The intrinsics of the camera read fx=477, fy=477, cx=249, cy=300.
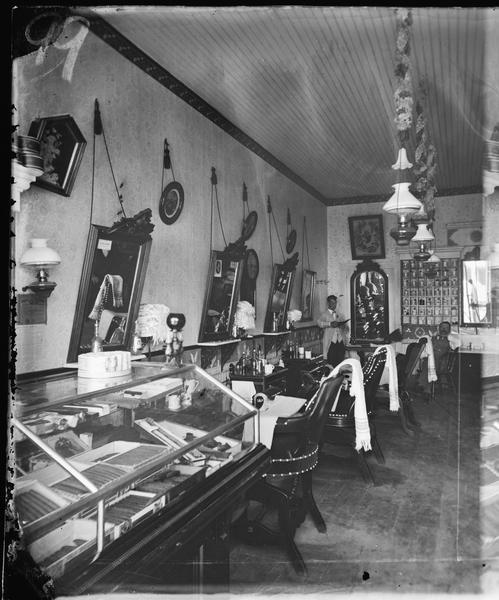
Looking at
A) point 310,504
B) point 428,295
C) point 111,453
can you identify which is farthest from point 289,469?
point 428,295

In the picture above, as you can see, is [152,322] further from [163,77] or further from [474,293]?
[474,293]

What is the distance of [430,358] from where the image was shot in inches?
311

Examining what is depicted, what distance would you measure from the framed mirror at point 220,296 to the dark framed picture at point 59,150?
214cm

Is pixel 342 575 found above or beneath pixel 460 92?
beneath

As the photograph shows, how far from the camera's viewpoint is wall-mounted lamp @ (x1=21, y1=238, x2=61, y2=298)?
110 inches

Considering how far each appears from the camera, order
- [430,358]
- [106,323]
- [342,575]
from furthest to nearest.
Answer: [430,358], [106,323], [342,575]

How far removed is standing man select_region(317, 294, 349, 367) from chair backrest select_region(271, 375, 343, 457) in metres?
5.96

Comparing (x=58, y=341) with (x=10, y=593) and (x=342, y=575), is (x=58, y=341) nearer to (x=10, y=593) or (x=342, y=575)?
(x=10, y=593)

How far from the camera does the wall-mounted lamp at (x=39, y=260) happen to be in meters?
2.81

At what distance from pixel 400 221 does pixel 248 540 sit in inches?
119

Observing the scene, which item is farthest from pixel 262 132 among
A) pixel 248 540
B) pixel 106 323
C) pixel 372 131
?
pixel 248 540

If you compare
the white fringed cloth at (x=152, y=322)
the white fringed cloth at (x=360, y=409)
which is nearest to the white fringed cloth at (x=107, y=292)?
the white fringed cloth at (x=152, y=322)

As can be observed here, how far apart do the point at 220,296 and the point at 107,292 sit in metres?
1.94

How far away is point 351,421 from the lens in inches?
180
